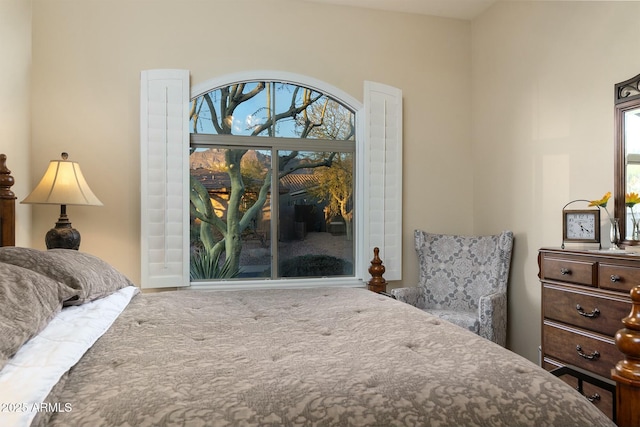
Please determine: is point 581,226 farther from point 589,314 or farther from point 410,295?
point 410,295

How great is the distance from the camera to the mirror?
242 centimetres

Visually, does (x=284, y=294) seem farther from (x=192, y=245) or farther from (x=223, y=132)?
(x=223, y=132)

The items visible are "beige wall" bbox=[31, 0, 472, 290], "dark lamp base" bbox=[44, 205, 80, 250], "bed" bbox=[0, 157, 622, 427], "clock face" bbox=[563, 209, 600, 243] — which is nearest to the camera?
"bed" bbox=[0, 157, 622, 427]

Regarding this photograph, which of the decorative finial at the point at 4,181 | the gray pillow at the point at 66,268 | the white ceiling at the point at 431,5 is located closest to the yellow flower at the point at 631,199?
the white ceiling at the point at 431,5

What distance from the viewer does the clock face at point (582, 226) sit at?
252 centimetres

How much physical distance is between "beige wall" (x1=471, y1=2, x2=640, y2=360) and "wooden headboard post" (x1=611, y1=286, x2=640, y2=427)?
5.25 feet

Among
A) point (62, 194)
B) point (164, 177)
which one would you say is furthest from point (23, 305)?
point (164, 177)

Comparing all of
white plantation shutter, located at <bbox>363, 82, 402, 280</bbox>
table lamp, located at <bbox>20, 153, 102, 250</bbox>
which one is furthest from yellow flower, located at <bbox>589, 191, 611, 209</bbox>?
table lamp, located at <bbox>20, 153, 102, 250</bbox>

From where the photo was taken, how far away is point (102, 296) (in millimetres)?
1825

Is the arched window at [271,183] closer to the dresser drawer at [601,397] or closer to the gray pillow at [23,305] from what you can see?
the dresser drawer at [601,397]

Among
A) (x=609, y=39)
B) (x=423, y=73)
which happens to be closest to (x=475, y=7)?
(x=423, y=73)

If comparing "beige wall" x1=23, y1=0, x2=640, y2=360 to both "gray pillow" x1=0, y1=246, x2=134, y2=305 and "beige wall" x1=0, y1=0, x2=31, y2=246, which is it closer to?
"beige wall" x1=0, y1=0, x2=31, y2=246

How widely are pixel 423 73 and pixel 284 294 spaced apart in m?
2.60

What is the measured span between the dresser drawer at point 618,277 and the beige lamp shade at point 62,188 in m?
2.96
